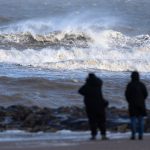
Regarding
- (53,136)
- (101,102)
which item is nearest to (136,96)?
(101,102)

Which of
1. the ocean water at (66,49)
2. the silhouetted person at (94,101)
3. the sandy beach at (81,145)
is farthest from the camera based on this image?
the ocean water at (66,49)

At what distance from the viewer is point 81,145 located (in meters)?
13.6

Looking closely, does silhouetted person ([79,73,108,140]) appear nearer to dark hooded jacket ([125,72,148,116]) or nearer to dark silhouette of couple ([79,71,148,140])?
dark silhouette of couple ([79,71,148,140])

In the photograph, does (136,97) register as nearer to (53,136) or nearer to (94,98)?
(94,98)

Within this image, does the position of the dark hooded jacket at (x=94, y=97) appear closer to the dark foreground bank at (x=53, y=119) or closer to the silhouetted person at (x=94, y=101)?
the silhouetted person at (x=94, y=101)

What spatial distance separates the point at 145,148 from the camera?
43.7 feet

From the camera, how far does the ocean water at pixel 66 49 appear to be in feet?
78.6

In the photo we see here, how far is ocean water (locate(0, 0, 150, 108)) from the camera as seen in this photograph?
943 inches

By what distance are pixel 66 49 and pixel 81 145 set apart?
26.3m

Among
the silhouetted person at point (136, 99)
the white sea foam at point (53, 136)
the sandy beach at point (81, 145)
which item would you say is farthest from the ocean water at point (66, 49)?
the sandy beach at point (81, 145)

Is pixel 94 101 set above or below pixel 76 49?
below

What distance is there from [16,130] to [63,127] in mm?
993

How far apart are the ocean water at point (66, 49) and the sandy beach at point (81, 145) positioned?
23.1ft

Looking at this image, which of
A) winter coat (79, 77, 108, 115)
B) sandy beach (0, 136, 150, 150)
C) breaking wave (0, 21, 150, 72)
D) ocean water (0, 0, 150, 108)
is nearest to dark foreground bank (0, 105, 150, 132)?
winter coat (79, 77, 108, 115)
